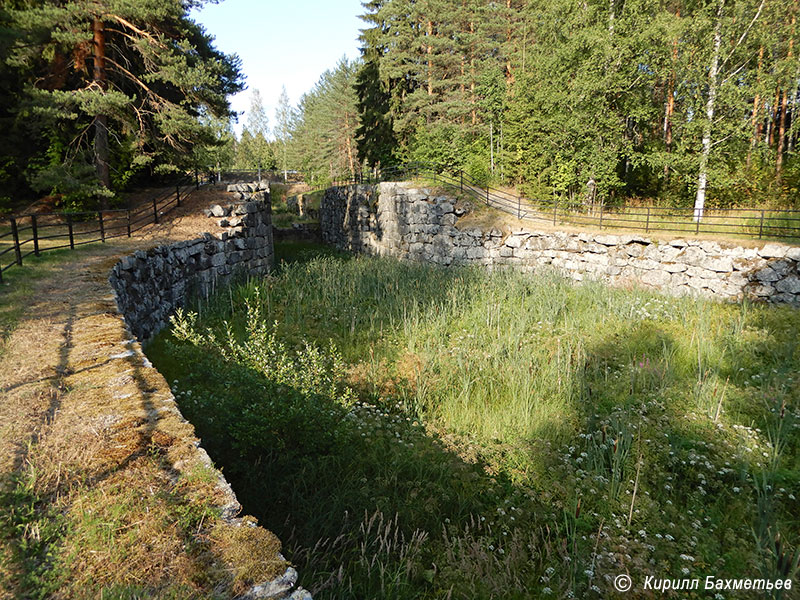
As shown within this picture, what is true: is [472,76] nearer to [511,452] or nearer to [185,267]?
[185,267]

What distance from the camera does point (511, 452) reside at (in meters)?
5.48

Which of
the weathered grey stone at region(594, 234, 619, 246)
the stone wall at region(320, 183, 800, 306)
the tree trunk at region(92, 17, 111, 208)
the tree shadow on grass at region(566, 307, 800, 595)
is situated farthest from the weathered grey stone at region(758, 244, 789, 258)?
the tree trunk at region(92, 17, 111, 208)

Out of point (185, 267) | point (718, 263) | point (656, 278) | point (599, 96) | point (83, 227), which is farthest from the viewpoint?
point (599, 96)

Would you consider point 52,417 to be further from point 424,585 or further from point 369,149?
point 369,149

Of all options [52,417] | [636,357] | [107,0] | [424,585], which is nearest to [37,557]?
[52,417]

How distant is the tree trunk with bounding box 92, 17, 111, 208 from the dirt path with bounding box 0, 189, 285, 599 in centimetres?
1265

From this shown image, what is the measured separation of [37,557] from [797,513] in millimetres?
6357

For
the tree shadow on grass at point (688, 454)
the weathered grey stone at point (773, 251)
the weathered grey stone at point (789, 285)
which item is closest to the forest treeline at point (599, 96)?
the weathered grey stone at point (773, 251)

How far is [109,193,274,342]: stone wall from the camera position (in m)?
8.60

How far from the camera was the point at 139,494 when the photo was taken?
273 centimetres

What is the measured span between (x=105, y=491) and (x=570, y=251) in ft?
49.8

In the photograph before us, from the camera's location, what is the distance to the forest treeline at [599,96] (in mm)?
16391

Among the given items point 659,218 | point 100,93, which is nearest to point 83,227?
point 100,93

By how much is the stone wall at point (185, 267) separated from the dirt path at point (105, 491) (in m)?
3.35
